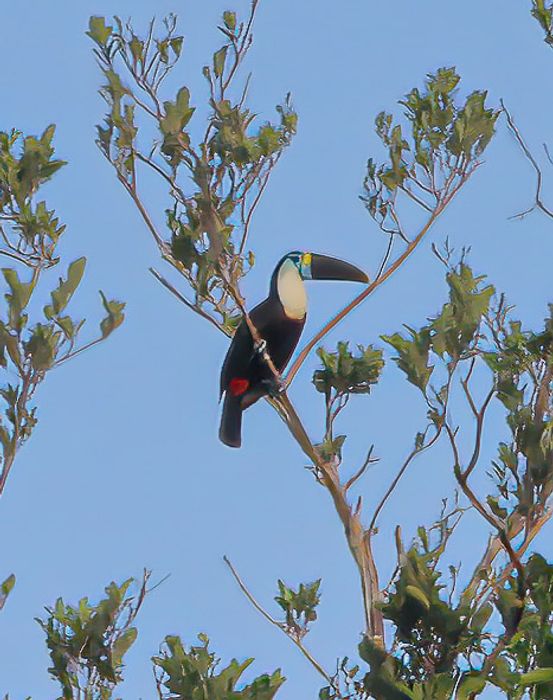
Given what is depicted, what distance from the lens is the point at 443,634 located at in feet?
16.6

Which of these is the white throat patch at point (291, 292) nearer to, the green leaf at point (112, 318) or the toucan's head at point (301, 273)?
the toucan's head at point (301, 273)

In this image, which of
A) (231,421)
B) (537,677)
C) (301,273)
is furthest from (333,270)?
(537,677)

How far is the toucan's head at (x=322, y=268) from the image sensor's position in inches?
371

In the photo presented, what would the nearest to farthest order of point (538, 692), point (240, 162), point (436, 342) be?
point (538, 692) < point (436, 342) < point (240, 162)

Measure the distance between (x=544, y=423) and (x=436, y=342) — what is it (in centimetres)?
54

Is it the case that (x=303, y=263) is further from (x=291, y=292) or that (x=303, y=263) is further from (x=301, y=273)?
(x=291, y=292)

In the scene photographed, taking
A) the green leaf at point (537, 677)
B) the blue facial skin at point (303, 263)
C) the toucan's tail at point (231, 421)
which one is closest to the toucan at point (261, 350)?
the toucan's tail at point (231, 421)

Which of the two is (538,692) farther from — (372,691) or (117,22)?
(117,22)

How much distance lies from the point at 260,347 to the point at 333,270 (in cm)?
222

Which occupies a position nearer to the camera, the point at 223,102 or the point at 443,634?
the point at 443,634

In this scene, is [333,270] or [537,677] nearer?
[537,677]

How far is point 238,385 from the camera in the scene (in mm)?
8133

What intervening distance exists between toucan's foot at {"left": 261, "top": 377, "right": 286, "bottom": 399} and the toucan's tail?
0.48m

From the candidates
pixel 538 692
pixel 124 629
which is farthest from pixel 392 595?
pixel 124 629
